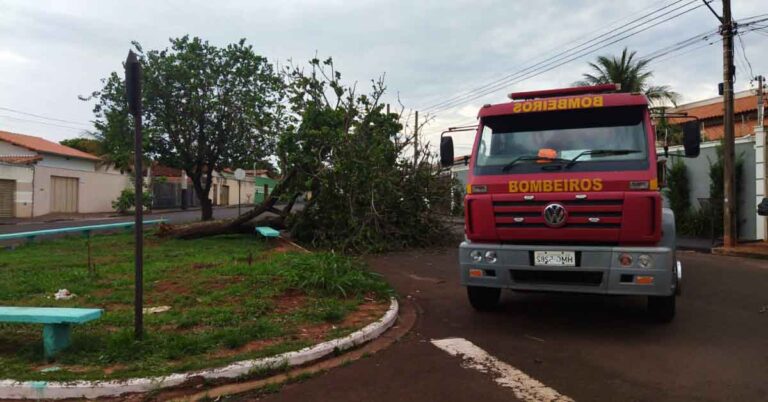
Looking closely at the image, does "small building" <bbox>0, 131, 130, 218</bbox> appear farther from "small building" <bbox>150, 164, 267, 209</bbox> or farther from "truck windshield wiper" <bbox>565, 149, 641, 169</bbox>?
"truck windshield wiper" <bbox>565, 149, 641, 169</bbox>

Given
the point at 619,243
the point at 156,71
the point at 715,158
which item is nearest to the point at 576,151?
the point at 619,243

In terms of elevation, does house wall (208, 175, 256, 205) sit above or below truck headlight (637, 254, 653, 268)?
above

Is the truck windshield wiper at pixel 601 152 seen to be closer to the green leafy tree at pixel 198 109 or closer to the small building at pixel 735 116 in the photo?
the green leafy tree at pixel 198 109

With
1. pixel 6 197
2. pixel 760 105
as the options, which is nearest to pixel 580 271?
pixel 760 105

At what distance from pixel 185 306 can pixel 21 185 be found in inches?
1079

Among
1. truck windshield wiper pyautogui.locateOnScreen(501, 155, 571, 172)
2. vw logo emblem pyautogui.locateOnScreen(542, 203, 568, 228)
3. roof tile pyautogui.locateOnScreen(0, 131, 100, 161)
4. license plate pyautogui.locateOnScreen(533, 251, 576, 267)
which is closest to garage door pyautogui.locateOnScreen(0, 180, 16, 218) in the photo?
roof tile pyautogui.locateOnScreen(0, 131, 100, 161)

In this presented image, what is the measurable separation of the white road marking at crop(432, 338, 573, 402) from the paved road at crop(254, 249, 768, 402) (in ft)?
0.27

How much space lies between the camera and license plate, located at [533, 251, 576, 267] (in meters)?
5.41

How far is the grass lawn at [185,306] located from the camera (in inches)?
178

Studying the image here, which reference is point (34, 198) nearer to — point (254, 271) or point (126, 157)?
point (126, 157)

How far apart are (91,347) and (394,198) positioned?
32.6ft

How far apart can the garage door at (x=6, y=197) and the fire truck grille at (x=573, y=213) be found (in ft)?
97.7

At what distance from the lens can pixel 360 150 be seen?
13922 millimetres

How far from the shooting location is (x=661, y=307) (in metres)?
5.93
